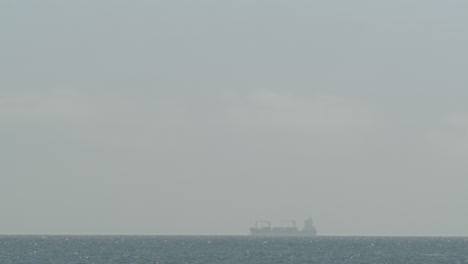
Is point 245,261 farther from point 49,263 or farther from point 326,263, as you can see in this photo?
point 49,263

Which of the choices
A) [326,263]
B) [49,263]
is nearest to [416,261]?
[326,263]

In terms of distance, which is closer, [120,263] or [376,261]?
[120,263]

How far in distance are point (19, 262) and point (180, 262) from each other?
2072 centimetres

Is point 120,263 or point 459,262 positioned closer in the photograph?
point 120,263

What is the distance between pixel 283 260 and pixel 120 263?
78.2 ft

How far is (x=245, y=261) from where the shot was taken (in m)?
134

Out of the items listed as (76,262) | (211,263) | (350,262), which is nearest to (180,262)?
(211,263)

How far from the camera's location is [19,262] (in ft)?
420

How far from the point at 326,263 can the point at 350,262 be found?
395 cm

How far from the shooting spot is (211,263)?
128 metres

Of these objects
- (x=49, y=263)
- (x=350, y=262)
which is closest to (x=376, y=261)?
(x=350, y=262)

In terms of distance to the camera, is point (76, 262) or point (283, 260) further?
point (283, 260)

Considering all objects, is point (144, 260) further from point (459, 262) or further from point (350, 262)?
point (459, 262)

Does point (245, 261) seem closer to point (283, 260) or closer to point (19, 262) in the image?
point (283, 260)
